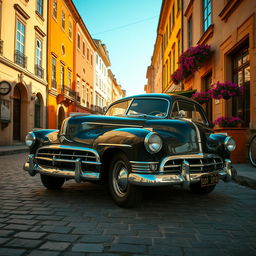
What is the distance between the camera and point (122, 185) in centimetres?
330

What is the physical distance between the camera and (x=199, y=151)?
338cm

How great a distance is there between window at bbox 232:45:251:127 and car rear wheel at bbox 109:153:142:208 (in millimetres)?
6012

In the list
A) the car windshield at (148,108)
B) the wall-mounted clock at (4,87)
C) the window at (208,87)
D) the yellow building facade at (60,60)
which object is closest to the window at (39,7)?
the yellow building facade at (60,60)

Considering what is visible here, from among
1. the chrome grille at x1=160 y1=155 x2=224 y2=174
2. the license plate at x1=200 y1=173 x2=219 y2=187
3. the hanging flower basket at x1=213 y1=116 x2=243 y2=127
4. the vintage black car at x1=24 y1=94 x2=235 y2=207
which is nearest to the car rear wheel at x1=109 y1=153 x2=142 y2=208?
the vintage black car at x1=24 y1=94 x2=235 y2=207

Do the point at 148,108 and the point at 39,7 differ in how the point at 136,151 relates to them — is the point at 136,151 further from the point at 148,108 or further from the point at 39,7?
the point at 39,7

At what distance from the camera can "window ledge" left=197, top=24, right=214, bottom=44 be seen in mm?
10451

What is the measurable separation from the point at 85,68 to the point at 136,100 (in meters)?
29.0

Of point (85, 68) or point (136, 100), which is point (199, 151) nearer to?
point (136, 100)

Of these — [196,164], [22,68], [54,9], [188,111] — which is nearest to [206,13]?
[188,111]

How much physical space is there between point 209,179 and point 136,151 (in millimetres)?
1024

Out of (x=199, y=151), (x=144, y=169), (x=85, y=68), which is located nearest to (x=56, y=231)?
(x=144, y=169)

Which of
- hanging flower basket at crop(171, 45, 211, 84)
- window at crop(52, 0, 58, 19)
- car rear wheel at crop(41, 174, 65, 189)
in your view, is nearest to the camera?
car rear wheel at crop(41, 174, 65, 189)

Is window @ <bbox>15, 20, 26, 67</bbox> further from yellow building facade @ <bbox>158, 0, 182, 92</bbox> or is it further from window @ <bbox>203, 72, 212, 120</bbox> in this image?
window @ <bbox>203, 72, 212, 120</bbox>

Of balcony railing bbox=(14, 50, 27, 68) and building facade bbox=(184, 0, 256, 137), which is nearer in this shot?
building facade bbox=(184, 0, 256, 137)
